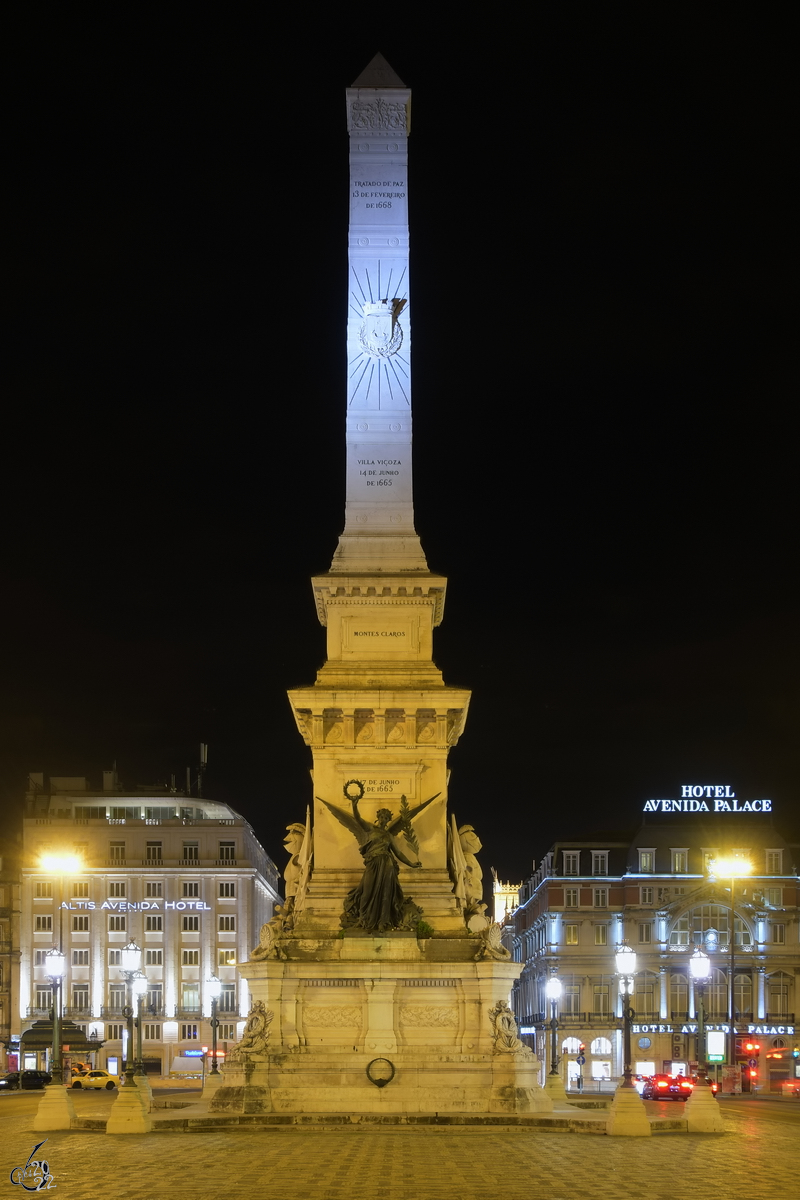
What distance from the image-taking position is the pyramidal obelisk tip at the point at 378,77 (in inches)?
2016

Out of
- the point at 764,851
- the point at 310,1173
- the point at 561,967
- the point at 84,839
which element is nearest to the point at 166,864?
the point at 84,839

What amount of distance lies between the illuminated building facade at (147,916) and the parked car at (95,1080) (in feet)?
89.0

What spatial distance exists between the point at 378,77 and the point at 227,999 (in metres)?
69.3

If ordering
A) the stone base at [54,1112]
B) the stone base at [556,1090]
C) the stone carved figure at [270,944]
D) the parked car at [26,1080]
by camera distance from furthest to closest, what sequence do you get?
the parked car at [26,1080] < the stone base at [556,1090] < the stone carved figure at [270,944] < the stone base at [54,1112]

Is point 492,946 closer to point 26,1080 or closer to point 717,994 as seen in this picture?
point 26,1080

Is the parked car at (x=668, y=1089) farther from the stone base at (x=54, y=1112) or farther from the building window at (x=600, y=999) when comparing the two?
the building window at (x=600, y=999)

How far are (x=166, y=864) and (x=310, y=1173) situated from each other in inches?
3363

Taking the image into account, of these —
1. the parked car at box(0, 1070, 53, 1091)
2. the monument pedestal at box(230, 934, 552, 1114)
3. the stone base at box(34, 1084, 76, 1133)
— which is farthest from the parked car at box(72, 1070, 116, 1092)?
the stone base at box(34, 1084, 76, 1133)

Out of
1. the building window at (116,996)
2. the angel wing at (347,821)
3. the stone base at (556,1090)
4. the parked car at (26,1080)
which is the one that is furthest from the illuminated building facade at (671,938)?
the angel wing at (347,821)

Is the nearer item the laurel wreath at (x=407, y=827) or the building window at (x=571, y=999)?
the laurel wreath at (x=407, y=827)

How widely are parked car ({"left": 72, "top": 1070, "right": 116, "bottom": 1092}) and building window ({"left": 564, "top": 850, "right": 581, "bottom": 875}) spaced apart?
1614 inches

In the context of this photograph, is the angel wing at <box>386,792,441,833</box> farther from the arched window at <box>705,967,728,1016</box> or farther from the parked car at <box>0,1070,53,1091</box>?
the arched window at <box>705,967,728,1016</box>

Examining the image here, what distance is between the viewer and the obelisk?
43.8 meters

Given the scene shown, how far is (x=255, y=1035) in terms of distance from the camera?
39688 mm
